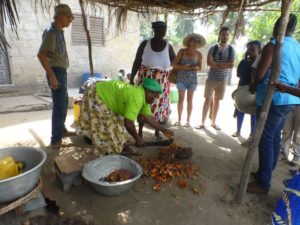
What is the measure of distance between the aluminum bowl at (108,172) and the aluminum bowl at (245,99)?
1583mm

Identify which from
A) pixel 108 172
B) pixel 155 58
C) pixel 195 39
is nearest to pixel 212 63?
pixel 195 39

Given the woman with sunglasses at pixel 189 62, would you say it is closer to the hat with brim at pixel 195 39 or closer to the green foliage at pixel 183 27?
the hat with brim at pixel 195 39

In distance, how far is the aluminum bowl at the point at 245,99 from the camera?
126 inches

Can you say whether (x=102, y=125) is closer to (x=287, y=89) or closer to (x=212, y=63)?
(x=287, y=89)

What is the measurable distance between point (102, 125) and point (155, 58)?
1.30 metres

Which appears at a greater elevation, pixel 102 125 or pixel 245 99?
pixel 245 99

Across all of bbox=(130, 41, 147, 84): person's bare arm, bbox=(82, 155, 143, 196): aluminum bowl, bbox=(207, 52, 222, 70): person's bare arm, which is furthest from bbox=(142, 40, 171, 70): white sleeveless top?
bbox=(82, 155, 143, 196): aluminum bowl

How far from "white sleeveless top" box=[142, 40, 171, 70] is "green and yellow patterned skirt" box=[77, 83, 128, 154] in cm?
97

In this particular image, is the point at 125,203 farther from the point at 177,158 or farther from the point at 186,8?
the point at 186,8

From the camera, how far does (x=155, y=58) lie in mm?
3688

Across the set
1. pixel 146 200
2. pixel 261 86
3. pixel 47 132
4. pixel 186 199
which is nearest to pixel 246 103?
pixel 261 86

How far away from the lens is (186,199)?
2.71m

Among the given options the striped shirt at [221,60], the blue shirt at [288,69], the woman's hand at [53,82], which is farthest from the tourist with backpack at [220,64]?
the woman's hand at [53,82]

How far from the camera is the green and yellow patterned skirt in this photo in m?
3.05
